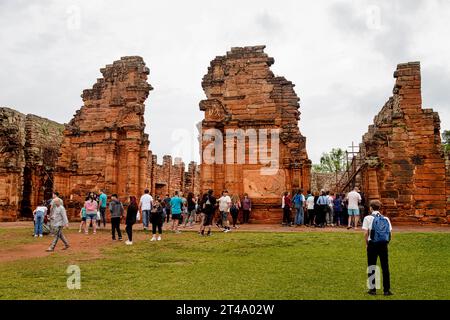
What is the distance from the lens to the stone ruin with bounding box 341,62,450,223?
19.1 m

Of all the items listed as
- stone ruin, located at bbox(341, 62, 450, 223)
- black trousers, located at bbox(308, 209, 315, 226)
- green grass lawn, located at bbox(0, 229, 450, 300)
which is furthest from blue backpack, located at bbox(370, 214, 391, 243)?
stone ruin, located at bbox(341, 62, 450, 223)

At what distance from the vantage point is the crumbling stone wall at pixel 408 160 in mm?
19141

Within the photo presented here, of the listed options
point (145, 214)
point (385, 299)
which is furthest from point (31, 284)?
point (145, 214)

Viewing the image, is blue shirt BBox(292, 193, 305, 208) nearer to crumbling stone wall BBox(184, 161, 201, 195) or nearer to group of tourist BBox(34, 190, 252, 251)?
group of tourist BBox(34, 190, 252, 251)

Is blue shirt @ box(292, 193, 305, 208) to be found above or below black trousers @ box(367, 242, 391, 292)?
above

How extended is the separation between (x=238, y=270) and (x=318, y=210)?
9658mm

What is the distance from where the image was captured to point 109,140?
22.8m

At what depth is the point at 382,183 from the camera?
1953cm

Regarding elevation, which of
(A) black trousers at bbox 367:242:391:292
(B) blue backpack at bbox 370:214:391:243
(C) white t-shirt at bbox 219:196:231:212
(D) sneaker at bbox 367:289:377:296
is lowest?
(D) sneaker at bbox 367:289:377:296

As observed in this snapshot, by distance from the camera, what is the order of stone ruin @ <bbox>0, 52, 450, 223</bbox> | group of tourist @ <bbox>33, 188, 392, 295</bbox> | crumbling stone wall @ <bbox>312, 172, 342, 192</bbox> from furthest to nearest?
crumbling stone wall @ <bbox>312, 172, 342, 192</bbox> < stone ruin @ <bbox>0, 52, 450, 223</bbox> < group of tourist @ <bbox>33, 188, 392, 295</bbox>

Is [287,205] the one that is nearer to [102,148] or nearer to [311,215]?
[311,215]

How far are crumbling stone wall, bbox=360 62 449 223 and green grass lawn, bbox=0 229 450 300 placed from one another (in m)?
5.48
